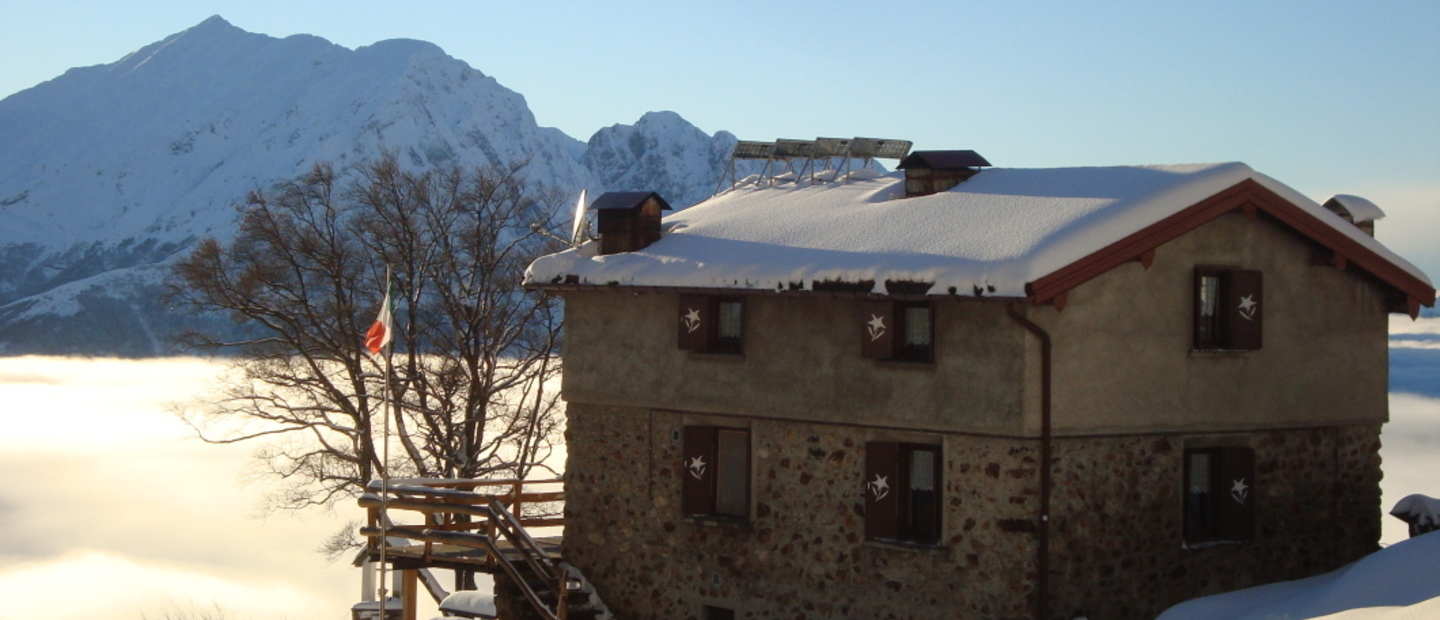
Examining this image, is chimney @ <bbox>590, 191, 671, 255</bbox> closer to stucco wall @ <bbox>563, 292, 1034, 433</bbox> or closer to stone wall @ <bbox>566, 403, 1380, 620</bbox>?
stucco wall @ <bbox>563, 292, 1034, 433</bbox>

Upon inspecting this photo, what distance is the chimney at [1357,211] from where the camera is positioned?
2014cm

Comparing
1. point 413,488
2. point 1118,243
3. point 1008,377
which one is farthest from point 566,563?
point 1118,243

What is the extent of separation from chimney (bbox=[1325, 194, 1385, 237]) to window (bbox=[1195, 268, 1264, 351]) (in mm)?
2921

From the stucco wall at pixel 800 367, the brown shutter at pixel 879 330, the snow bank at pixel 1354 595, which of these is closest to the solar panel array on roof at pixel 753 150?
the stucco wall at pixel 800 367

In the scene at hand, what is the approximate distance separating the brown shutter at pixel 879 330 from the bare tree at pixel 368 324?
13831 mm

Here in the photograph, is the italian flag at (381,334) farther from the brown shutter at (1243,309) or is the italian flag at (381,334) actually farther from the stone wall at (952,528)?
the brown shutter at (1243,309)

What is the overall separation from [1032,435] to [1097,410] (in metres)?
1.00

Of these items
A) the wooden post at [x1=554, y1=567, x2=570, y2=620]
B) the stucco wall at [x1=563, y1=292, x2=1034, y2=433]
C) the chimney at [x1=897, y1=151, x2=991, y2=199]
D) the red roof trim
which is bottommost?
the wooden post at [x1=554, y1=567, x2=570, y2=620]

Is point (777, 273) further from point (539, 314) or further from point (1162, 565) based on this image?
point (539, 314)

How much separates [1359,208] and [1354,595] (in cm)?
670

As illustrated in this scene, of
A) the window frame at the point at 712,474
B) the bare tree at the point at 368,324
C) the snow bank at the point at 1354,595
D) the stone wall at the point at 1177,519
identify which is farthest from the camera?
the bare tree at the point at 368,324

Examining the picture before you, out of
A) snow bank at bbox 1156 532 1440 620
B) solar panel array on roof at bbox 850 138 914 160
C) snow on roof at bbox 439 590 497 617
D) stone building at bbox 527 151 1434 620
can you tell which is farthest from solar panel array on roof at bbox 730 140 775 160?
snow bank at bbox 1156 532 1440 620

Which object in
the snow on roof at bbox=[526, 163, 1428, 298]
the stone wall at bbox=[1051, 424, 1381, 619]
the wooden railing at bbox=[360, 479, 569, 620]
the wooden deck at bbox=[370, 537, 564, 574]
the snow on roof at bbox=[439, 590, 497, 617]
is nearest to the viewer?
the snow on roof at bbox=[526, 163, 1428, 298]

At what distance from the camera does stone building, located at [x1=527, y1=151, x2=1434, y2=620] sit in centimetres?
1684
